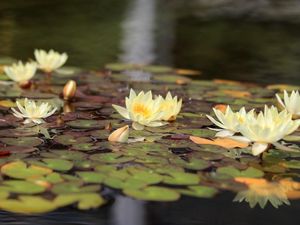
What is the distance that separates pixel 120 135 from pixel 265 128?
1.14ft

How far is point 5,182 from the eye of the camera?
1244 millimetres

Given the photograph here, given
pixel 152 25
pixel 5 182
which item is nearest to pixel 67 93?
pixel 5 182

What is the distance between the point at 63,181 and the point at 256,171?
1.37 ft

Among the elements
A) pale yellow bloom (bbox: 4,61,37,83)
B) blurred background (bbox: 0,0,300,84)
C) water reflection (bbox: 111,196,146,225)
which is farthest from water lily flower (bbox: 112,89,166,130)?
blurred background (bbox: 0,0,300,84)

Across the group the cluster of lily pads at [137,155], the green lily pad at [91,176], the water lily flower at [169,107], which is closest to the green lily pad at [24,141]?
the cluster of lily pads at [137,155]

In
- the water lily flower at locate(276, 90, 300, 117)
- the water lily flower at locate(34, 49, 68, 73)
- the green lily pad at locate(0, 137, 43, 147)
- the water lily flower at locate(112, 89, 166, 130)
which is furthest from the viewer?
the water lily flower at locate(34, 49, 68, 73)

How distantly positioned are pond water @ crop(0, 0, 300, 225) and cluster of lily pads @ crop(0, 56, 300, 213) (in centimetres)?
3

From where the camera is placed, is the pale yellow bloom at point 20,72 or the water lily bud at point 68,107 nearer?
the water lily bud at point 68,107

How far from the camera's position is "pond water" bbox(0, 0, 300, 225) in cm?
119

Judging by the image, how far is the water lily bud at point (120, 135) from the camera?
1.52m

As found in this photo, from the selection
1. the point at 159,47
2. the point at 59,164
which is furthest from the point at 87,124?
the point at 159,47

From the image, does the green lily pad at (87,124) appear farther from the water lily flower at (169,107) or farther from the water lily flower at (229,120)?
the water lily flower at (229,120)

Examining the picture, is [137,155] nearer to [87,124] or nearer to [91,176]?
[91,176]

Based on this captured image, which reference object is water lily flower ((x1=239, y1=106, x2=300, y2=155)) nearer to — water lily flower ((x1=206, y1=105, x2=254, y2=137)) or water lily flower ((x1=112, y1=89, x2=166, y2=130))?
water lily flower ((x1=206, y1=105, x2=254, y2=137))
